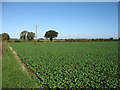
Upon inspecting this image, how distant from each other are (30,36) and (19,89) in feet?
331

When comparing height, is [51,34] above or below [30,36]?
above

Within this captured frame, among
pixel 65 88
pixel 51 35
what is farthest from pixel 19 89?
pixel 51 35

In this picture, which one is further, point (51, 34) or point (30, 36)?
point (30, 36)

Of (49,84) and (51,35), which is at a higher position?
(51,35)

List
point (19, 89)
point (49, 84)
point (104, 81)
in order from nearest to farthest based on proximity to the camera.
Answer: point (19, 89)
point (49, 84)
point (104, 81)

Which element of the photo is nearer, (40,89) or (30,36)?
(40,89)

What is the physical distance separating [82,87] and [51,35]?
314ft

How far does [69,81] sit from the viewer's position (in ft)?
19.5

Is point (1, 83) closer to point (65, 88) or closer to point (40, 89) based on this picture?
point (40, 89)

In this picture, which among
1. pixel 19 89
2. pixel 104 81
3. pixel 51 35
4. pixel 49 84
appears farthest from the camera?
pixel 51 35

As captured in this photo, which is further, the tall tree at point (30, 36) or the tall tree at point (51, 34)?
the tall tree at point (30, 36)

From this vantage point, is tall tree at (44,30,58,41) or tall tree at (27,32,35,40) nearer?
tall tree at (44,30,58,41)

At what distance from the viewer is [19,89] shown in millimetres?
5383

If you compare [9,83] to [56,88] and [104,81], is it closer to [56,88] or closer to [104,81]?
[56,88]
